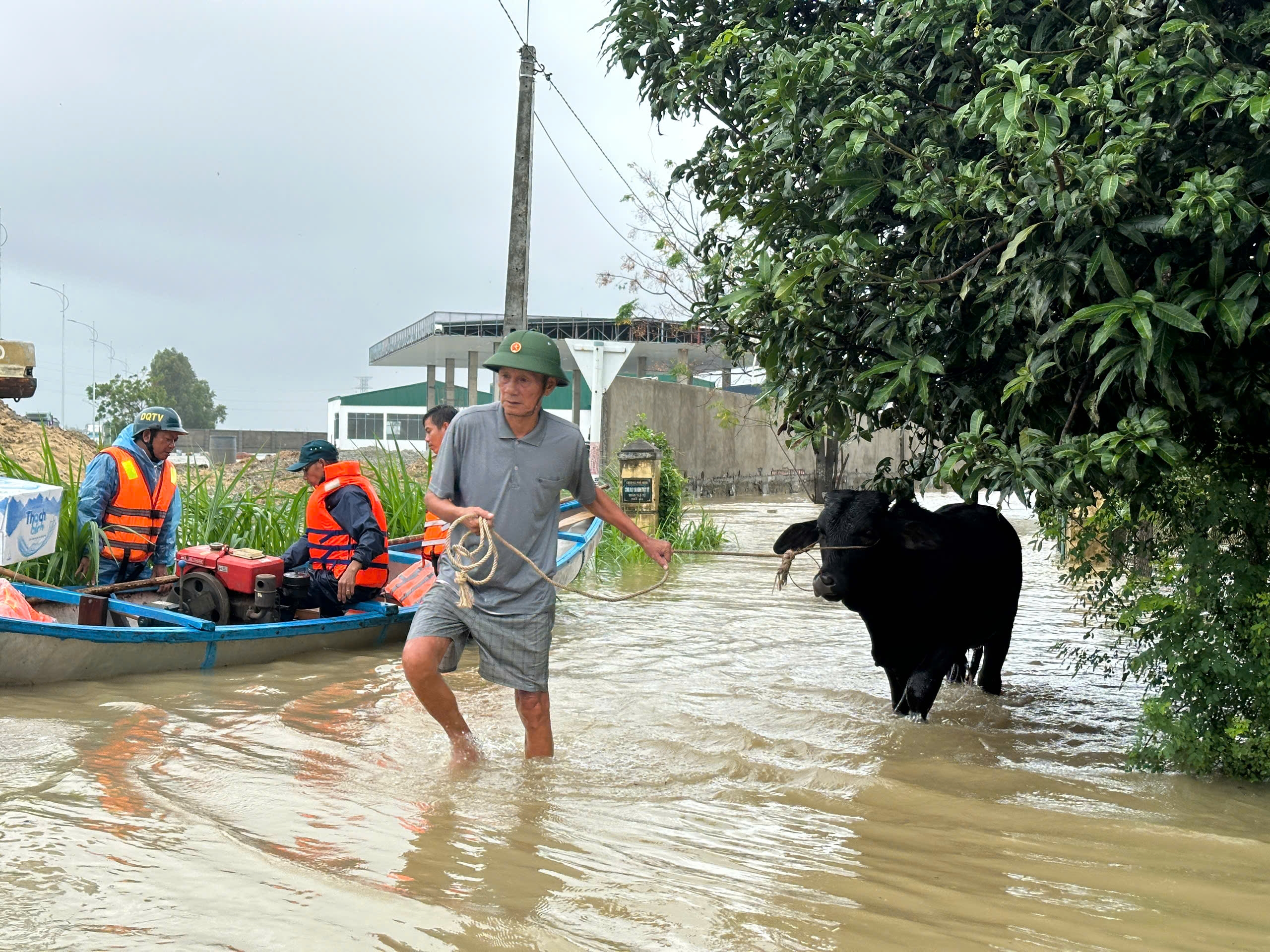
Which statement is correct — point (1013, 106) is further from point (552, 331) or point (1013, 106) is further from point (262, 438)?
point (262, 438)

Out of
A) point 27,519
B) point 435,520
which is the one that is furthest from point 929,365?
point 27,519

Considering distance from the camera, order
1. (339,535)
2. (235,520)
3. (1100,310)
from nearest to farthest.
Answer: (1100,310), (339,535), (235,520)

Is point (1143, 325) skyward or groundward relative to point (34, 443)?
skyward

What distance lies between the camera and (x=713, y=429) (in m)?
28.8

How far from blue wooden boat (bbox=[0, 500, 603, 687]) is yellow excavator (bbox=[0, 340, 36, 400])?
9.03 meters

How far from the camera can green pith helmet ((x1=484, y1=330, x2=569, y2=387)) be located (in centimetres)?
488

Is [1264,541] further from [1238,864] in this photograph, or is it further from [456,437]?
[456,437]

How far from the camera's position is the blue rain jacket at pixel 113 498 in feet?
26.9

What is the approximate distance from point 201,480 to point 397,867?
7232mm

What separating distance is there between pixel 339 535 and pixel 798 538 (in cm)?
332

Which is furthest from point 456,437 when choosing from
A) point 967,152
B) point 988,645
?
point 988,645

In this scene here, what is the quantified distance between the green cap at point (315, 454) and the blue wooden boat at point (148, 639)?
1097mm

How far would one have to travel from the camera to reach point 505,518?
503 cm

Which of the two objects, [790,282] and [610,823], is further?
[790,282]
